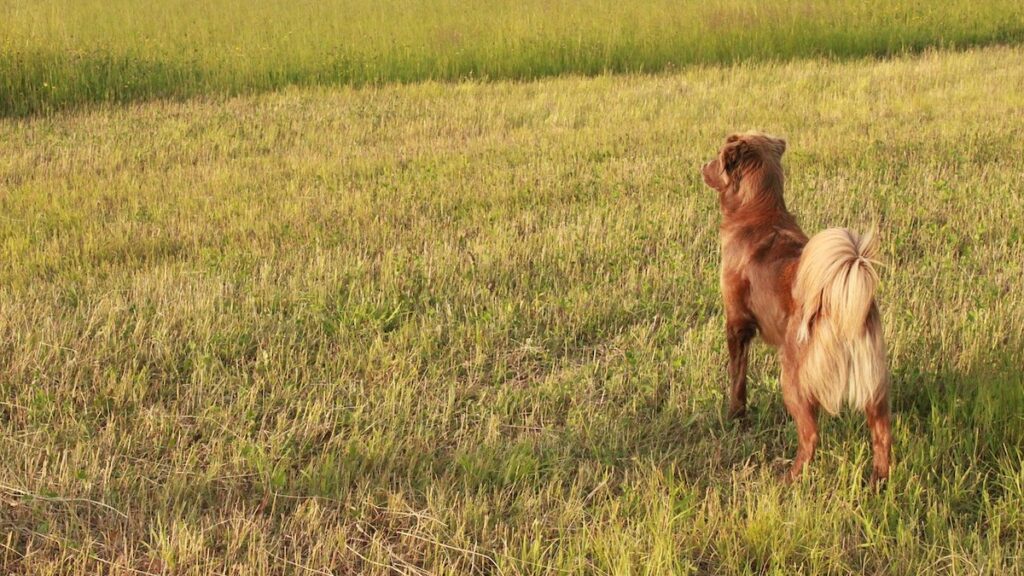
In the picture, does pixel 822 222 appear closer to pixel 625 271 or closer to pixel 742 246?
pixel 625 271

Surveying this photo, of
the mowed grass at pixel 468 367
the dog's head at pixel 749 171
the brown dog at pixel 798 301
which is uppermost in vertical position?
the dog's head at pixel 749 171

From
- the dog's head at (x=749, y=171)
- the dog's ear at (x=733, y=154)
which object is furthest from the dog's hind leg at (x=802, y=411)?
the dog's ear at (x=733, y=154)

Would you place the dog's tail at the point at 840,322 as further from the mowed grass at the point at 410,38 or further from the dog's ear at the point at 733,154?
the mowed grass at the point at 410,38

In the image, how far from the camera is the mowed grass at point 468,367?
3.17 m

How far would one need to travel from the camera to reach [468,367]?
4.53 meters

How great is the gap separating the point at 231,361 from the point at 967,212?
478 centimetres

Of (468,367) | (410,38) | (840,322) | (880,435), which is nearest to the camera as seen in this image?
(840,322)

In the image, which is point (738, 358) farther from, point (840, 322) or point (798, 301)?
point (840, 322)

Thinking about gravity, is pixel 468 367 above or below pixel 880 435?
below

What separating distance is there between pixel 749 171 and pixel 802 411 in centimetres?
103

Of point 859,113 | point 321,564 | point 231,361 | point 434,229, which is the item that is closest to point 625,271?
point 434,229

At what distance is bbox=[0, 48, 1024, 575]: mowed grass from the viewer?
317cm

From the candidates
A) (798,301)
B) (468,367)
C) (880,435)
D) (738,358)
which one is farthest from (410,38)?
(880,435)

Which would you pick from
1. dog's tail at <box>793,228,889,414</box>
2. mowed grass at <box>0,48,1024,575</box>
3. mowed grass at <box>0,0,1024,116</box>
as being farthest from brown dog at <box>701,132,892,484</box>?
mowed grass at <box>0,0,1024,116</box>
